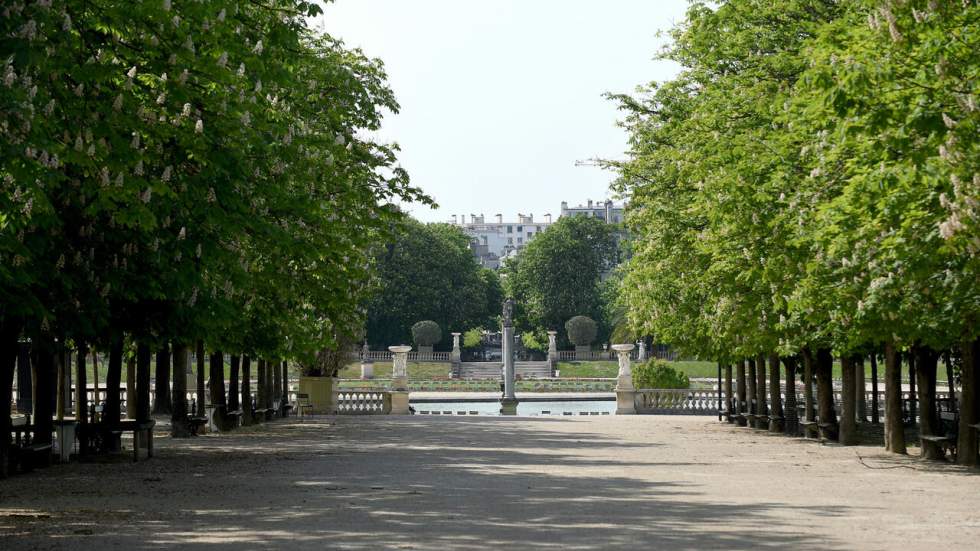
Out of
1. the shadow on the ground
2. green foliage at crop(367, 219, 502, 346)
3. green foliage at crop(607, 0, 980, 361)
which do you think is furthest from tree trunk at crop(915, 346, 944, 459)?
green foliage at crop(367, 219, 502, 346)

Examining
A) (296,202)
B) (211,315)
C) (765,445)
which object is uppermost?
(296,202)

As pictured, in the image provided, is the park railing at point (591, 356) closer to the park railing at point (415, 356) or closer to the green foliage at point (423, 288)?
the green foliage at point (423, 288)

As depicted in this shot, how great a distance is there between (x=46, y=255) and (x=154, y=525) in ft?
20.5

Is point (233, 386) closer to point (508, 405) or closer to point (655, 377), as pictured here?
point (655, 377)

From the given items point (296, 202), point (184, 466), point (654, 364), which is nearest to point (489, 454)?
point (184, 466)

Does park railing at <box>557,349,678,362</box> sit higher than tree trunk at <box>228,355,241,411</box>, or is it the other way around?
park railing at <box>557,349,678,362</box>

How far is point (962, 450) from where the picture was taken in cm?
2384

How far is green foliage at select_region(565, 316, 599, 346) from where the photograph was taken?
126m

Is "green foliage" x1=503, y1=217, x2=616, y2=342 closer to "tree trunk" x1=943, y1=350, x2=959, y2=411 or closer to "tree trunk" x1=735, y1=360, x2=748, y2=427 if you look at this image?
"tree trunk" x1=735, y1=360, x2=748, y2=427

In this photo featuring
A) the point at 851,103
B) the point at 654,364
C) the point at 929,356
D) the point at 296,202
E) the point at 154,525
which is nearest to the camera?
the point at 154,525

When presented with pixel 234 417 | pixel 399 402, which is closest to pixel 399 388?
pixel 399 402

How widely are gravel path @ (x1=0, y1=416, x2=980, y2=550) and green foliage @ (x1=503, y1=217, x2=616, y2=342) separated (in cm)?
10442

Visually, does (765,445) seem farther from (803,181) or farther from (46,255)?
(46,255)

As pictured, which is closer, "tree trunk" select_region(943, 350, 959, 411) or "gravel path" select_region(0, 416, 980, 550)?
"gravel path" select_region(0, 416, 980, 550)
